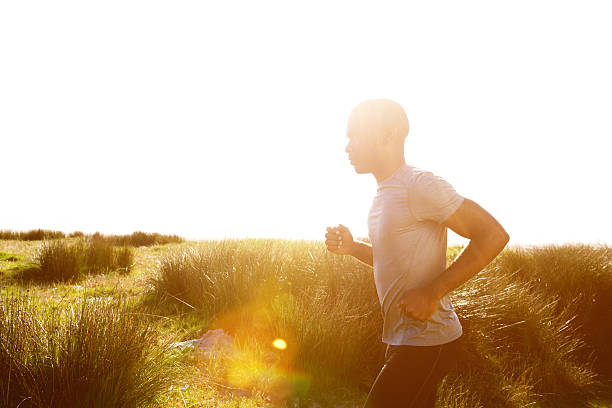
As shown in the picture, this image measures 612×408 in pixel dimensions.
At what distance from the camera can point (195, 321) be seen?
491 cm

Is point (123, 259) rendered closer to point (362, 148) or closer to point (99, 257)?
point (99, 257)

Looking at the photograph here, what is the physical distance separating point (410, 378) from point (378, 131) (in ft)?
3.77

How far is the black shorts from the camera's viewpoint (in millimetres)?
1521

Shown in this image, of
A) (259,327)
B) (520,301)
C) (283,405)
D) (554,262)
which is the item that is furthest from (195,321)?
(554,262)

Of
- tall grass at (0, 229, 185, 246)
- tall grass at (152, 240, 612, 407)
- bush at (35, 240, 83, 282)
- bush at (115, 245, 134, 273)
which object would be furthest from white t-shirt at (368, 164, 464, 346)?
tall grass at (0, 229, 185, 246)

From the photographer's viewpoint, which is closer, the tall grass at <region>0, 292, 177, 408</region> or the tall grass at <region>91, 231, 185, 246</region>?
the tall grass at <region>0, 292, 177, 408</region>

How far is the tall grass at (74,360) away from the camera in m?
2.29

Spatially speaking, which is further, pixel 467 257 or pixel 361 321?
pixel 361 321

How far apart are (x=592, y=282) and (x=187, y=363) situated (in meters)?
8.33

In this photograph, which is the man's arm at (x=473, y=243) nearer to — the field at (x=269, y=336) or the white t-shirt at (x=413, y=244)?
the white t-shirt at (x=413, y=244)

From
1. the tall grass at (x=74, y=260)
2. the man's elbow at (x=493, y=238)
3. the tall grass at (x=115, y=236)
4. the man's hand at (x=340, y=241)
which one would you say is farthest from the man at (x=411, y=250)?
the tall grass at (x=115, y=236)

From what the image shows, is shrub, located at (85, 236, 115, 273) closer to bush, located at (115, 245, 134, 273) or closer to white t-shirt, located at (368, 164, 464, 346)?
bush, located at (115, 245, 134, 273)

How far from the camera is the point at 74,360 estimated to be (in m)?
2.37

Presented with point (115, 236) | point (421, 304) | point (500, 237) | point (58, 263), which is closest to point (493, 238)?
point (500, 237)
